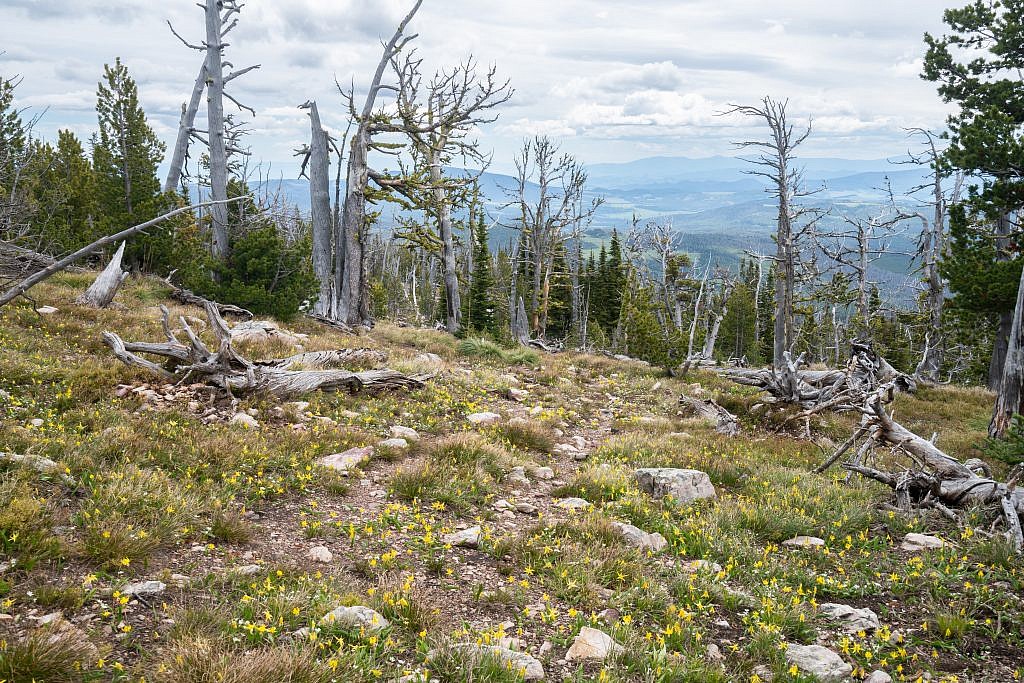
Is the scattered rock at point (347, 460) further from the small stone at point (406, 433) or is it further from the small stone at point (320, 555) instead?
the small stone at point (320, 555)

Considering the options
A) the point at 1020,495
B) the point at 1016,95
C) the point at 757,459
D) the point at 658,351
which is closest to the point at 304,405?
the point at 757,459

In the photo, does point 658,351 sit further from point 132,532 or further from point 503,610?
point 132,532

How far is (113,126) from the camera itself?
58.0 ft

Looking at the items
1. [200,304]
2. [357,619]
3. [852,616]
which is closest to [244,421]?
[357,619]

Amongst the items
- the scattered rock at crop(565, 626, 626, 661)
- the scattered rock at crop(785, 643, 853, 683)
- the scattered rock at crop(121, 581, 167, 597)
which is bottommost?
the scattered rock at crop(785, 643, 853, 683)

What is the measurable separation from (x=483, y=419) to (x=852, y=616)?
5853mm

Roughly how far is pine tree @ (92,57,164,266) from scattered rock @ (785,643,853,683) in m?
17.3

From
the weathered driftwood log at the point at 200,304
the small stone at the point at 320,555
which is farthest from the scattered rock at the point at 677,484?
the weathered driftwood log at the point at 200,304

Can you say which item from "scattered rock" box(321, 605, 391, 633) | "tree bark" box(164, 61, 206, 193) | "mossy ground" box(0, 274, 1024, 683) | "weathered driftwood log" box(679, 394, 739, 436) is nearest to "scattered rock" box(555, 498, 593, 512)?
"mossy ground" box(0, 274, 1024, 683)

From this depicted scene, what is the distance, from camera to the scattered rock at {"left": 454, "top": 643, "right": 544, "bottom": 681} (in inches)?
138

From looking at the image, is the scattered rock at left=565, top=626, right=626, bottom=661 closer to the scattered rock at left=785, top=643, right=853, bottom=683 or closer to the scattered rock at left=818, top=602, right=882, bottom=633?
the scattered rock at left=785, top=643, right=853, bottom=683

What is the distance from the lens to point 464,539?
17.5ft

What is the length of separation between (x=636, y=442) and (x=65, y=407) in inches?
294

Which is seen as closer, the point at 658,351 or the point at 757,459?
the point at 757,459
